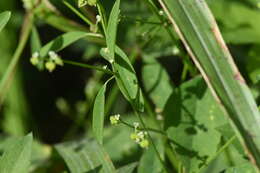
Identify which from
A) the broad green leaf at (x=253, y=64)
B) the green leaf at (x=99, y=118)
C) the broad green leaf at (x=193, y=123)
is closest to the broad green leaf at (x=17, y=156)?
the green leaf at (x=99, y=118)

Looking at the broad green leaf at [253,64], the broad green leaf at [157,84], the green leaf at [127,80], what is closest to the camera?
the green leaf at [127,80]

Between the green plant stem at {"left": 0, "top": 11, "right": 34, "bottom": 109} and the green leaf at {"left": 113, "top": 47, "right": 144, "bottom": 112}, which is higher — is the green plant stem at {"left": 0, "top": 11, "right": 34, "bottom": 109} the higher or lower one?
the higher one

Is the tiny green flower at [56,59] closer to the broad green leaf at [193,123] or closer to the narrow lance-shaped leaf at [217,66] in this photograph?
the narrow lance-shaped leaf at [217,66]

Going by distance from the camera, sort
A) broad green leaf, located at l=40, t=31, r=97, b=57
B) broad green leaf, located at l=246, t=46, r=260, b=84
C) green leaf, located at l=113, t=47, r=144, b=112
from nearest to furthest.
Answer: green leaf, located at l=113, t=47, r=144, b=112
broad green leaf, located at l=40, t=31, r=97, b=57
broad green leaf, located at l=246, t=46, r=260, b=84

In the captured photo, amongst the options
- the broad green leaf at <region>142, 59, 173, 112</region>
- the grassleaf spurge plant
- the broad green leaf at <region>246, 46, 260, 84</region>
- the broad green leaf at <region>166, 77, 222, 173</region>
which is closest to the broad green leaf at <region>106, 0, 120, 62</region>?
the grassleaf spurge plant

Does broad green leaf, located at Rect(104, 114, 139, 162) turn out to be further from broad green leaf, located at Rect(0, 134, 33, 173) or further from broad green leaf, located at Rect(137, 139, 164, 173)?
broad green leaf, located at Rect(0, 134, 33, 173)

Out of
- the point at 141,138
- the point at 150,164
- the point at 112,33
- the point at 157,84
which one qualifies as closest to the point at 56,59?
the point at 112,33

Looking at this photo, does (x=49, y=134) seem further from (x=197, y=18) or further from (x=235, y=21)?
(x=197, y=18)
